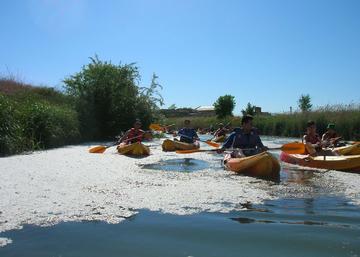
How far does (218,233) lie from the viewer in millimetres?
4977

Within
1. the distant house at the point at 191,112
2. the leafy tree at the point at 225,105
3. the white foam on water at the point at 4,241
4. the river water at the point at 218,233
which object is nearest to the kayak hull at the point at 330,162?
the river water at the point at 218,233

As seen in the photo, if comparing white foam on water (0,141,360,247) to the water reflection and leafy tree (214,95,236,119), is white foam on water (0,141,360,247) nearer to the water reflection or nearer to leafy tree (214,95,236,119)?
the water reflection

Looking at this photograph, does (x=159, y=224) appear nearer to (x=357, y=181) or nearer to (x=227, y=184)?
(x=227, y=184)

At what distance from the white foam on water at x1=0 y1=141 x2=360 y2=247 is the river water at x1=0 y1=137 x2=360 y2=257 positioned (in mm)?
214

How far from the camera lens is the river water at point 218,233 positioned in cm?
440

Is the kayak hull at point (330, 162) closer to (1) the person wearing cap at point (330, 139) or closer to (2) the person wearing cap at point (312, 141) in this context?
(2) the person wearing cap at point (312, 141)

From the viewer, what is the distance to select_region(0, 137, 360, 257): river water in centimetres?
440

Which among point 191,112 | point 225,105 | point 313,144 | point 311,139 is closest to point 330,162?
point 313,144

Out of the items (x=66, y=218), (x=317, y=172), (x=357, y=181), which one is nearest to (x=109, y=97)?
(x=317, y=172)

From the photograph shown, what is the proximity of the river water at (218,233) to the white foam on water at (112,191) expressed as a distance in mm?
A: 214

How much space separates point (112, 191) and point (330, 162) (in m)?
5.61

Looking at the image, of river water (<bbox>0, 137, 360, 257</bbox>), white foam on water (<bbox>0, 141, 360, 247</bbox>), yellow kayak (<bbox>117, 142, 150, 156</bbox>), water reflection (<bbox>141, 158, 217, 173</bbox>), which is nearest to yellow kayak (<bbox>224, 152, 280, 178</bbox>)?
white foam on water (<bbox>0, 141, 360, 247</bbox>)

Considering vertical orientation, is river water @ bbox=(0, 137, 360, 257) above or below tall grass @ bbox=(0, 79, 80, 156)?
below

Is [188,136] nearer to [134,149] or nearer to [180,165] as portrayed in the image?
[134,149]
